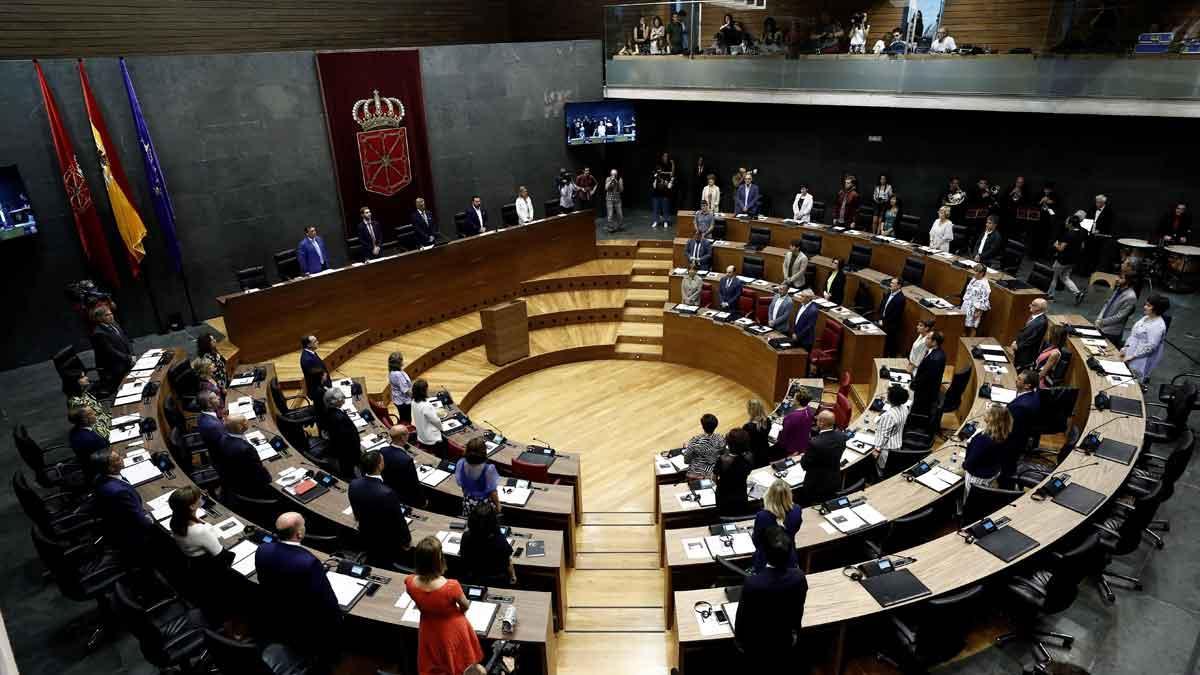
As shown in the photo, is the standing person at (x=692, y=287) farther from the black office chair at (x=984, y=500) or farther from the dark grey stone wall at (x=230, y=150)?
the black office chair at (x=984, y=500)

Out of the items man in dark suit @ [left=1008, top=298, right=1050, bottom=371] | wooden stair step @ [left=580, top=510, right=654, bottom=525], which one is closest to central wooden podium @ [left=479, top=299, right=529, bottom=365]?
wooden stair step @ [left=580, top=510, right=654, bottom=525]

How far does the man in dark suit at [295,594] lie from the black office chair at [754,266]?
29.1 feet

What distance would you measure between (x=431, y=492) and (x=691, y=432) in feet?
13.4

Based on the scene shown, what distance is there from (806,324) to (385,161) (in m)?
8.23

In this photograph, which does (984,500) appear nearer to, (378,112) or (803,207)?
(803,207)

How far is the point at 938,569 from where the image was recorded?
15.7 feet

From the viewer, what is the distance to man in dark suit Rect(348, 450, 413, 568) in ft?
16.3

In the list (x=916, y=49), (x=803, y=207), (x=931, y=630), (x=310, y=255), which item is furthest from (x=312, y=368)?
(x=916, y=49)

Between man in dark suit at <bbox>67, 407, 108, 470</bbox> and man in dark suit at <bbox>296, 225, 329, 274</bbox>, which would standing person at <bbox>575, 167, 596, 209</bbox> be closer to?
man in dark suit at <bbox>296, 225, 329, 274</bbox>

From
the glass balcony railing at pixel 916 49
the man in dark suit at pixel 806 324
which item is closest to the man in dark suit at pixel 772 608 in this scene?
the man in dark suit at pixel 806 324

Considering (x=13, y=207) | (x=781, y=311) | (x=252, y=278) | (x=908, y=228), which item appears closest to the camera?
(x=13, y=207)

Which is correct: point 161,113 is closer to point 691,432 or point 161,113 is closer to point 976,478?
point 691,432

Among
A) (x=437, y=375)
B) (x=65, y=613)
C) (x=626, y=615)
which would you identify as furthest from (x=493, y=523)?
(x=437, y=375)

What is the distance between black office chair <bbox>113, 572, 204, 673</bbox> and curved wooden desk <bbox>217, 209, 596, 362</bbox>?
5366 mm
